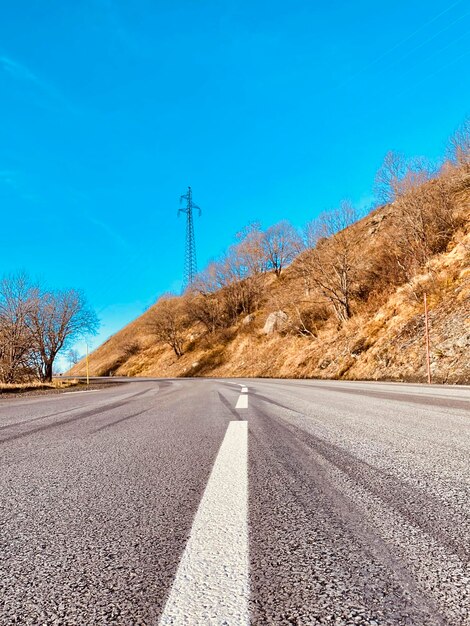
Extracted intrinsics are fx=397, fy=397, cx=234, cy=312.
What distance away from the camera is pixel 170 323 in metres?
56.0

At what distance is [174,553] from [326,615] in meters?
0.52

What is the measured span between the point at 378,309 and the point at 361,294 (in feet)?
16.7

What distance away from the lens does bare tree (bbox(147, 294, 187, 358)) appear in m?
56.1

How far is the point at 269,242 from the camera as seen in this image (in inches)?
2140

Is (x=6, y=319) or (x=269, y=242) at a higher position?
(x=269, y=242)

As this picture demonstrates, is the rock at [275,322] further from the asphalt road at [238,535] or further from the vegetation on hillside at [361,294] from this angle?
the asphalt road at [238,535]

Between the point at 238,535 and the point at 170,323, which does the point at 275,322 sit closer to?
the point at 170,323

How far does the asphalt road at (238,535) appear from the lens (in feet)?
3.02

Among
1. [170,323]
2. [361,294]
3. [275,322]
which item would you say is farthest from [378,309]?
[170,323]

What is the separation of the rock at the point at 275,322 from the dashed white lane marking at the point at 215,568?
120 feet

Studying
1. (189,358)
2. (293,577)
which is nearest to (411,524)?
(293,577)

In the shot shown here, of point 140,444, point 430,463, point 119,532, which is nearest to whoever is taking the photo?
point 119,532

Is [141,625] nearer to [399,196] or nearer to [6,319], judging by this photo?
[6,319]

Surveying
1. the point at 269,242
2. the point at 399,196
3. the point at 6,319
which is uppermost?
the point at 269,242
